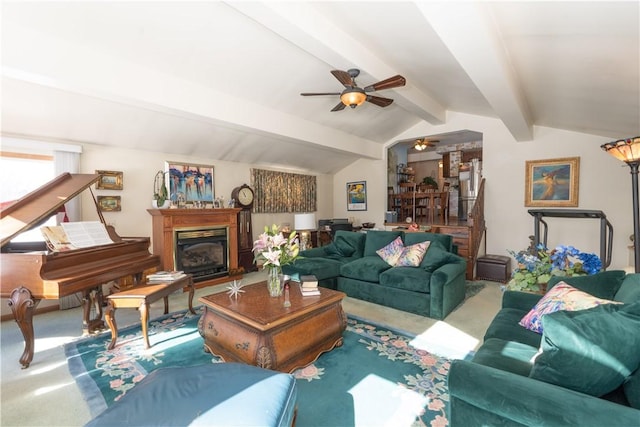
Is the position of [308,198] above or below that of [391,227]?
above

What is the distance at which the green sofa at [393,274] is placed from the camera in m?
3.47

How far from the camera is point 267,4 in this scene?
2078 millimetres

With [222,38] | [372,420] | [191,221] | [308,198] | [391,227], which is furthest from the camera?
[308,198]

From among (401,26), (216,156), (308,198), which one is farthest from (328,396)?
(308,198)

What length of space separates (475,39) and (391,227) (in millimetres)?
4954

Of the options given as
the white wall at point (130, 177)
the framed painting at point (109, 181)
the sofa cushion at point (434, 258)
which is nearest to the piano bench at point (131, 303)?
the white wall at point (130, 177)

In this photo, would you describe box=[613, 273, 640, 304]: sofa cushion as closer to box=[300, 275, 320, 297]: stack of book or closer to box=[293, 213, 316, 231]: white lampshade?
box=[300, 275, 320, 297]: stack of book

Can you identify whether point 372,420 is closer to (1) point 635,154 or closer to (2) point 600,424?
(2) point 600,424

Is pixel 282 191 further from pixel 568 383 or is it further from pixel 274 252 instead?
pixel 568 383

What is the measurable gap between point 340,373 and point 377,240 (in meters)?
2.73

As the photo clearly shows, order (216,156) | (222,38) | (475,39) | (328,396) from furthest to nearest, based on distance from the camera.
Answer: (216,156) < (222,38) < (475,39) < (328,396)

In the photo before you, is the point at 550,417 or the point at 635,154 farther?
the point at 635,154

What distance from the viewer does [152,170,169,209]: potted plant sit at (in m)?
4.49

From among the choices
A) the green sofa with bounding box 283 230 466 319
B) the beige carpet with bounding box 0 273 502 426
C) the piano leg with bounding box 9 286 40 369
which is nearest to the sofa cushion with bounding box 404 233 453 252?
the green sofa with bounding box 283 230 466 319
